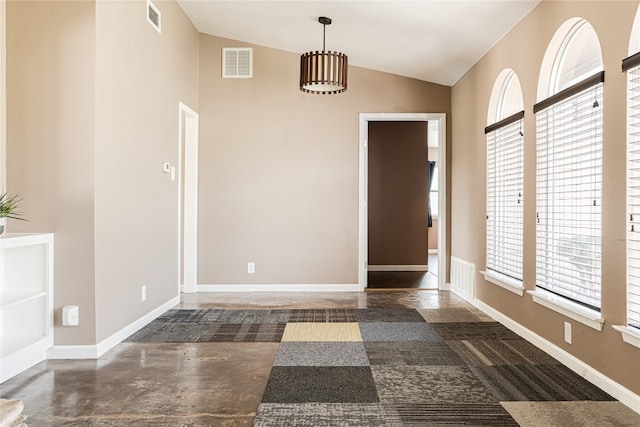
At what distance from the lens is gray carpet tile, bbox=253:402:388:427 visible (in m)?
2.14

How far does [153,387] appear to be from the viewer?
260 cm

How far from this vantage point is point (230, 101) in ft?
18.0

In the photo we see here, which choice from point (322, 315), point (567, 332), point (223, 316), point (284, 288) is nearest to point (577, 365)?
point (567, 332)

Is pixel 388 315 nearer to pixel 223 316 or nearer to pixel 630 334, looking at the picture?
pixel 223 316

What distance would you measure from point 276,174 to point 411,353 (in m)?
2.98

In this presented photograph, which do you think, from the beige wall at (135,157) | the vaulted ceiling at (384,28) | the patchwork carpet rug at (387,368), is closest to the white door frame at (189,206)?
the beige wall at (135,157)

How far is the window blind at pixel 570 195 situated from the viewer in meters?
2.71

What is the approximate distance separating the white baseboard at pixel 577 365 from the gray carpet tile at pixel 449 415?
0.65 metres

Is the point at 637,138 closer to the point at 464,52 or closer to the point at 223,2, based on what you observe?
the point at 464,52

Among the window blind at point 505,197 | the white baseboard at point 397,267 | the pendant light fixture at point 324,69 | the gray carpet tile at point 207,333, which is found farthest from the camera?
the white baseboard at point 397,267

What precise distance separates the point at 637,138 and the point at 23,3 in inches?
149

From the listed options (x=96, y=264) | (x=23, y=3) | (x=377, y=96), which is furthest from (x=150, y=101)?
(x=377, y=96)

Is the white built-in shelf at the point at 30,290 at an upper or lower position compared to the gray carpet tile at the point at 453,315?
upper

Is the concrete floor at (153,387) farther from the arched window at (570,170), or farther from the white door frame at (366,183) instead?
the white door frame at (366,183)
